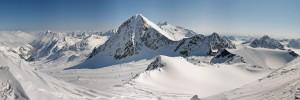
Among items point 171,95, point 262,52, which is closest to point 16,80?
point 171,95

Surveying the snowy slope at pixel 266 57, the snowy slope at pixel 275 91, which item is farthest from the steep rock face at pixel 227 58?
the snowy slope at pixel 275 91

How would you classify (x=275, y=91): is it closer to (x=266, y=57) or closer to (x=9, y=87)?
(x=9, y=87)

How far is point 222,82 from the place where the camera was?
13038cm

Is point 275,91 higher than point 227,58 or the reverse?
higher

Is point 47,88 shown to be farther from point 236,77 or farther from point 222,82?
point 236,77

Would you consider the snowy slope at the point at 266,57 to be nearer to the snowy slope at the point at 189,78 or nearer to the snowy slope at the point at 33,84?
the snowy slope at the point at 189,78

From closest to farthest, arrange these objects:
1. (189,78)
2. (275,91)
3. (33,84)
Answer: (275,91) → (33,84) → (189,78)

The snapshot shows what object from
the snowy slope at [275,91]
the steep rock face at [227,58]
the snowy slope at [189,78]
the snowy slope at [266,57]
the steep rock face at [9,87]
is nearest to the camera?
the snowy slope at [275,91]

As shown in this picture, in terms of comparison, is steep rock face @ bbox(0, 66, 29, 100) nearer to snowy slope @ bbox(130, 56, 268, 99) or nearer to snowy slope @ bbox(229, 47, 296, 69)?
snowy slope @ bbox(130, 56, 268, 99)

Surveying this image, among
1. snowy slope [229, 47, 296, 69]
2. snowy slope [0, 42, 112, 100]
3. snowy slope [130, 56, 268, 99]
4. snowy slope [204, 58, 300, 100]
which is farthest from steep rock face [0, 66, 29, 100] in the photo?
snowy slope [229, 47, 296, 69]

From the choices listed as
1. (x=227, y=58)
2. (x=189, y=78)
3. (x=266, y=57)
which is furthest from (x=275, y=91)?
(x=266, y=57)

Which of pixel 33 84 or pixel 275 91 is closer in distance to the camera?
pixel 275 91

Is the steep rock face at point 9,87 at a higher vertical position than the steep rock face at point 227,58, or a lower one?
→ higher

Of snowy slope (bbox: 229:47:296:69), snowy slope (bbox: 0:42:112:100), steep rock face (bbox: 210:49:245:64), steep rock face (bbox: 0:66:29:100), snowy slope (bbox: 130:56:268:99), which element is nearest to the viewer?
steep rock face (bbox: 0:66:29:100)
